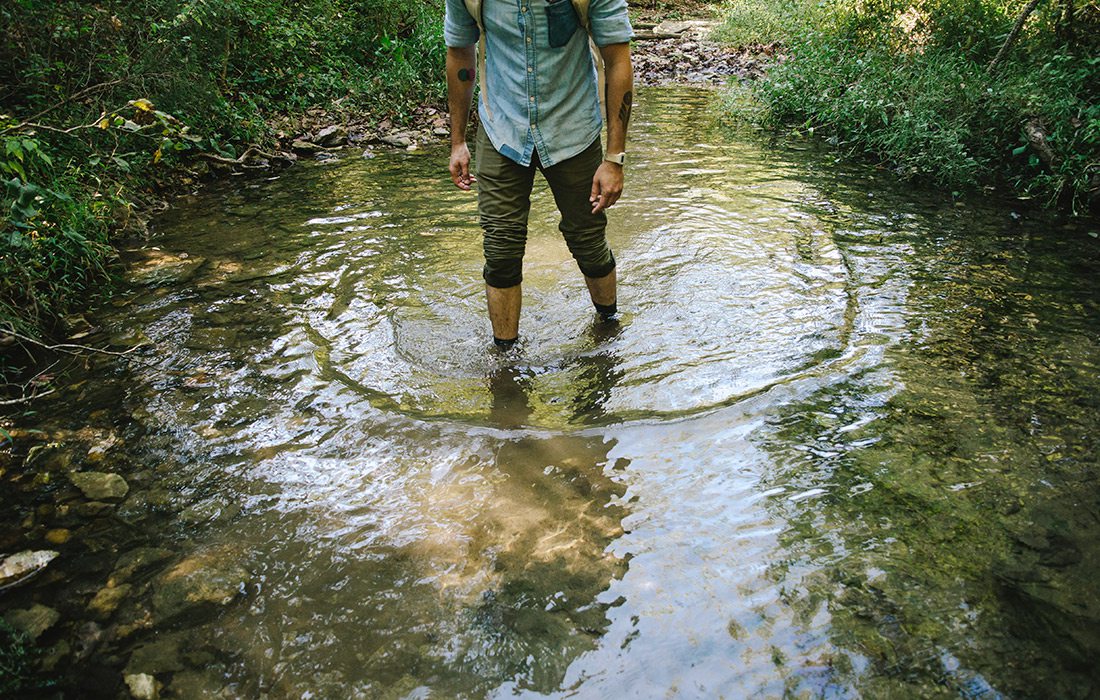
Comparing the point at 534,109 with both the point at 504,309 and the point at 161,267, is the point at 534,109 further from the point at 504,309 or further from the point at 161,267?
the point at 161,267

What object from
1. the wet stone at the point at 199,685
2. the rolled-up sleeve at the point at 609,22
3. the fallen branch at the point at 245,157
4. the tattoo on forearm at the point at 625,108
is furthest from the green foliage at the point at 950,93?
the wet stone at the point at 199,685

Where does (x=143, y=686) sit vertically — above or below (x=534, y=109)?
below

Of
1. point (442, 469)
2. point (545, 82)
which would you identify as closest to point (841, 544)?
point (442, 469)

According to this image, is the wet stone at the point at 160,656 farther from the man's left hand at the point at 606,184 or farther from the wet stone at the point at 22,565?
the man's left hand at the point at 606,184

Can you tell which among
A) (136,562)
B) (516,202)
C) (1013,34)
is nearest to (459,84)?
(516,202)

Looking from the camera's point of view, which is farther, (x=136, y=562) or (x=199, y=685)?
(x=136, y=562)

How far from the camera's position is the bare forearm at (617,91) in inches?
118

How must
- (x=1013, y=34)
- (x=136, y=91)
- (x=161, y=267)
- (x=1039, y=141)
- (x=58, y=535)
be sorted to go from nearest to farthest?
1. (x=58, y=535)
2. (x=161, y=267)
3. (x=1039, y=141)
4. (x=136, y=91)
5. (x=1013, y=34)

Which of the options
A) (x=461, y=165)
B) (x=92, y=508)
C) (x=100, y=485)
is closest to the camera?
(x=92, y=508)

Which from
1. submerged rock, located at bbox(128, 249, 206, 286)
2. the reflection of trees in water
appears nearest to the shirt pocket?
the reflection of trees in water

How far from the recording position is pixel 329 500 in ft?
8.54

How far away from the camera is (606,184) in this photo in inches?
123

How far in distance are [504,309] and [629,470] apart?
117cm

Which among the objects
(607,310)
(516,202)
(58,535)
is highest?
(516,202)
